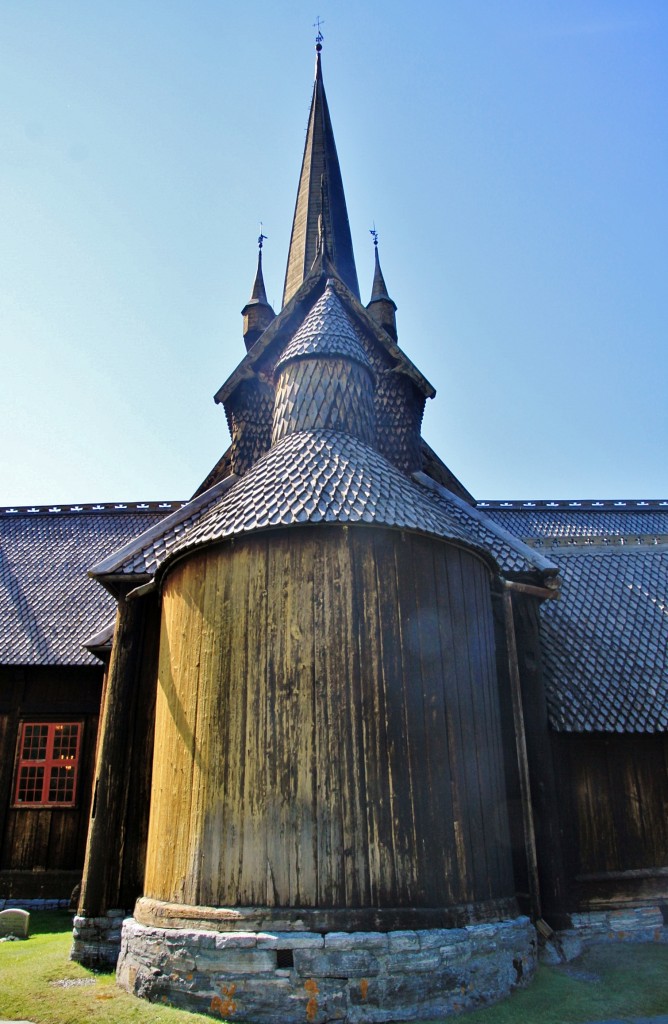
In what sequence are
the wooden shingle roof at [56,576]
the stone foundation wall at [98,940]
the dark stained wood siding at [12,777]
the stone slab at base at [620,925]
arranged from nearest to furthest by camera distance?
the stone foundation wall at [98,940] → the stone slab at base at [620,925] → the dark stained wood siding at [12,777] → the wooden shingle roof at [56,576]

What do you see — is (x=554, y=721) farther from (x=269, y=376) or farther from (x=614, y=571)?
(x=269, y=376)

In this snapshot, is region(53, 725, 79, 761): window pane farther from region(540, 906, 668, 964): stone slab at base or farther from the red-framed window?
region(540, 906, 668, 964): stone slab at base

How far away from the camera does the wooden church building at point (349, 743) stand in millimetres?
8578

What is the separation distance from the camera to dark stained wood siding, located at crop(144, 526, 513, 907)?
8.80 meters

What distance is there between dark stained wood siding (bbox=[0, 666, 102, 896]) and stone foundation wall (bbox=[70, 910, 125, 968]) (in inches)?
252

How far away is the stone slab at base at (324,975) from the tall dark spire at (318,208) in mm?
14916

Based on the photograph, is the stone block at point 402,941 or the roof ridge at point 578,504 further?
the roof ridge at point 578,504

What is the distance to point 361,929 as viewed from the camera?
8.41 meters

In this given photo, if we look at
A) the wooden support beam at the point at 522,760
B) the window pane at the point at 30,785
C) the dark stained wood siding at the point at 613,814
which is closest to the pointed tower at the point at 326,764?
the wooden support beam at the point at 522,760

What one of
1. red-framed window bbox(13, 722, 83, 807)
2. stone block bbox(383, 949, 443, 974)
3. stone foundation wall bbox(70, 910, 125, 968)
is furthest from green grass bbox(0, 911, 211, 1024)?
red-framed window bbox(13, 722, 83, 807)

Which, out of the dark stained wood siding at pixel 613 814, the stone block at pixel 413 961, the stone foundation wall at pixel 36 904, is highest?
A: the dark stained wood siding at pixel 613 814

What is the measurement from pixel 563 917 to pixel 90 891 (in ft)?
22.6

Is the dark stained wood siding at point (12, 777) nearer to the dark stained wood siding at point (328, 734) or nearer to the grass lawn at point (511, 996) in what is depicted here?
the grass lawn at point (511, 996)

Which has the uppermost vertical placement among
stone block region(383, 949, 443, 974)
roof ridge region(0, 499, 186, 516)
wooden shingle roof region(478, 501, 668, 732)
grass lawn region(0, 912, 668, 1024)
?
roof ridge region(0, 499, 186, 516)
